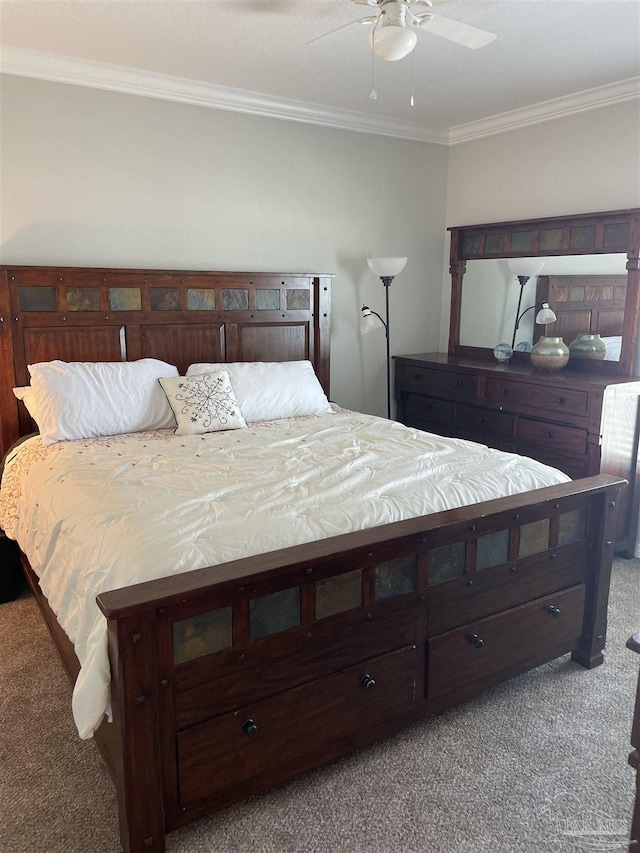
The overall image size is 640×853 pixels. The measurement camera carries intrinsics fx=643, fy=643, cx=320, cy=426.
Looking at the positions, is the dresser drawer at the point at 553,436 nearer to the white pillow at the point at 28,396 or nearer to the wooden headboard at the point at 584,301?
the wooden headboard at the point at 584,301

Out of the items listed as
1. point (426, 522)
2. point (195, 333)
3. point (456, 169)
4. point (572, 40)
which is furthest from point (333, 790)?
point (456, 169)

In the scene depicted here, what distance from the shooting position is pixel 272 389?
3541mm

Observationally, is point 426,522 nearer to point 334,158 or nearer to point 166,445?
point 166,445

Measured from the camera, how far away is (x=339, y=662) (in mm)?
1900

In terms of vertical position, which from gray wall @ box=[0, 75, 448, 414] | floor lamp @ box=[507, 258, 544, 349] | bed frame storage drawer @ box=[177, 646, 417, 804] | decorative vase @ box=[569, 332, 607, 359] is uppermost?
gray wall @ box=[0, 75, 448, 414]

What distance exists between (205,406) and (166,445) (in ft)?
1.24

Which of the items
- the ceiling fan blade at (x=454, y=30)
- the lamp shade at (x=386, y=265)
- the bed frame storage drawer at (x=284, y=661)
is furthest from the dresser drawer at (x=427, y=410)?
the bed frame storage drawer at (x=284, y=661)

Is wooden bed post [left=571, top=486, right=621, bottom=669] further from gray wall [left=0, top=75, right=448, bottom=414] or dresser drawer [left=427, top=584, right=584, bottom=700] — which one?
gray wall [left=0, top=75, right=448, bottom=414]

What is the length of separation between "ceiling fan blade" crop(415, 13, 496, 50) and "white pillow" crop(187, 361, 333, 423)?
6.07 feet

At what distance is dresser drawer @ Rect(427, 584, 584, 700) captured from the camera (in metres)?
2.13

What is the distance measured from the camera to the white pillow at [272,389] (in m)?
3.46

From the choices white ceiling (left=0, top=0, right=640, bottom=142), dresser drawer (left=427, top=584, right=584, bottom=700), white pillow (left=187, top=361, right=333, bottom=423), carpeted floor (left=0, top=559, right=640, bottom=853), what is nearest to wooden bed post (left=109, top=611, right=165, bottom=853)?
carpeted floor (left=0, top=559, right=640, bottom=853)

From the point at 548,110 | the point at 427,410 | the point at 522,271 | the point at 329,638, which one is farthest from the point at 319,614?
the point at 548,110

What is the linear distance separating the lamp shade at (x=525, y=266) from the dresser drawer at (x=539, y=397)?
2.36 ft
